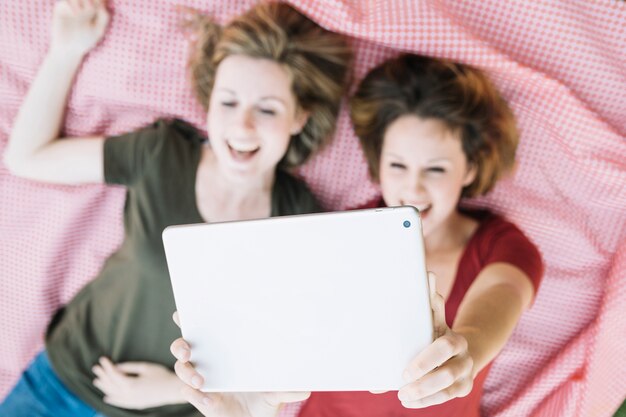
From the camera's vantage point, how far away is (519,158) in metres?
1.34

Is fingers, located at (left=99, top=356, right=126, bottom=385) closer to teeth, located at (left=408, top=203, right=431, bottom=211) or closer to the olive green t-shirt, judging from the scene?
the olive green t-shirt

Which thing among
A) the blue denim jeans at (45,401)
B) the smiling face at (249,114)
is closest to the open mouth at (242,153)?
the smiling face at (249,114)

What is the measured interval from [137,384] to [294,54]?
76 cm

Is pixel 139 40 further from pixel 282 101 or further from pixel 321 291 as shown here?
pixel 321 291

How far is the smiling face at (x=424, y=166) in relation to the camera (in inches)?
44.5

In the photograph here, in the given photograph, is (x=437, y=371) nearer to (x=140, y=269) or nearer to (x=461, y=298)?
(x=461, y=298)

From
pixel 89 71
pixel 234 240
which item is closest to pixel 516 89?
pixel 234 240

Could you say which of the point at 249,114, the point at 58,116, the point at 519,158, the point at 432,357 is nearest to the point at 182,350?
the point at 432,357

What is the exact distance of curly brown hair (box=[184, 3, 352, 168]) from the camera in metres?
1.18

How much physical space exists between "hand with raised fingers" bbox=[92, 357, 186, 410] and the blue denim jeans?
8cm

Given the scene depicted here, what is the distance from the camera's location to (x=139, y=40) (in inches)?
52.2

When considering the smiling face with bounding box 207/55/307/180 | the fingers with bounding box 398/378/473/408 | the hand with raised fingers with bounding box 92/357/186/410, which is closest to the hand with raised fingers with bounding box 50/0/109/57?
the smiling face with bounding box 207/55/307/180

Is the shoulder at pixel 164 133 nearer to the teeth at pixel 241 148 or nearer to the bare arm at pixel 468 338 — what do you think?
the teeth at pixel 241 148

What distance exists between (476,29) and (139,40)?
0.74 metres
